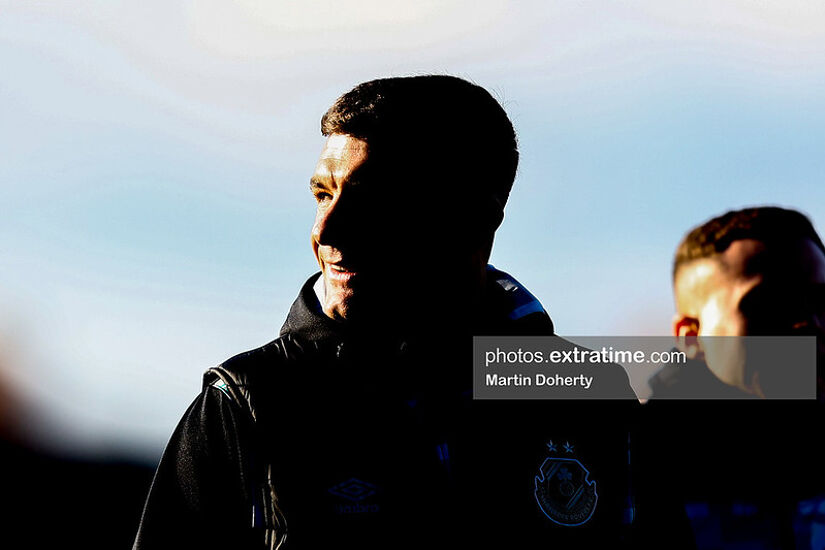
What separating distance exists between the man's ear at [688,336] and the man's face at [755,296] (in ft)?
0.04

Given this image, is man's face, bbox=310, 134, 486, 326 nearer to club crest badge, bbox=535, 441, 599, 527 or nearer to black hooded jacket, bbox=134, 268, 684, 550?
black hooded jacket, bbox=134, 268, 684, 550

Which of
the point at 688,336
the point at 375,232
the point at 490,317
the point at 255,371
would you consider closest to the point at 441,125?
the point at 375,232

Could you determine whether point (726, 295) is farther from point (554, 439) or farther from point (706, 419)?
point (554, 439)

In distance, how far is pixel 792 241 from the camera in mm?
4434

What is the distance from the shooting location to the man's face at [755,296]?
4.27m

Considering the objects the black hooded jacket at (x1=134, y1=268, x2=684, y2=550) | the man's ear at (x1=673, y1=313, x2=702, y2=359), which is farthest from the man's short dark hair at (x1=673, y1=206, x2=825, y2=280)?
the black hooded jacket at (x1=134, y1=268, x2=684, y2=550)

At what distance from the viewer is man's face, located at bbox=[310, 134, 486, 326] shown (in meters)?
3.43

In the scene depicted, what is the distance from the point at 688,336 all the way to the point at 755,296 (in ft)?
0.97

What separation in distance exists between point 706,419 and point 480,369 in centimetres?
141

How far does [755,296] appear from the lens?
14.1 ft

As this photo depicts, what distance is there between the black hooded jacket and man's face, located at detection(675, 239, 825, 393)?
952 millimetres

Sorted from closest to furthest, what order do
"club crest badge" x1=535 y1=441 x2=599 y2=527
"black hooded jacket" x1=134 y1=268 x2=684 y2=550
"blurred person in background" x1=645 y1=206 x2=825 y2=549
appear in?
"black hooded jacket" x1=134 y1=268 x2=684 y2=550 < "club crest badge" x1=535 y1=441 x2=599 y2=527 < "blurred person in background" x1=645 y1=206 x2=825 y2=549

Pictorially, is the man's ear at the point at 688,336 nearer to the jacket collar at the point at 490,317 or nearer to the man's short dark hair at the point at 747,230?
the man's short dark hair at the point at 747,230

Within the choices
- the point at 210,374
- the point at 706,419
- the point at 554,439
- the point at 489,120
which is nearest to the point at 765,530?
the point at 706,419
